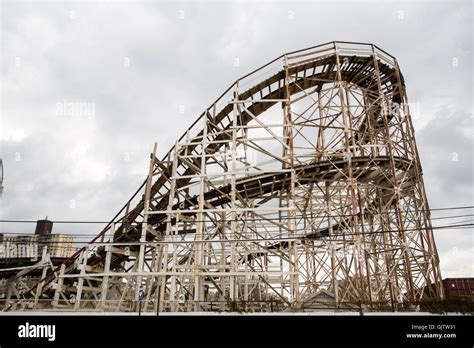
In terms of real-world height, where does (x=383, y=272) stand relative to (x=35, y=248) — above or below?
below

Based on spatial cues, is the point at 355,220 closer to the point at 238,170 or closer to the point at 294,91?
the point at 238,170

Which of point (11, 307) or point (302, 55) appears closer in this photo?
point (11, 307)

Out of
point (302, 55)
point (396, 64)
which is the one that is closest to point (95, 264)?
point (302, 55)

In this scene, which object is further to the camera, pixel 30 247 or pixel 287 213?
pixel 30 247

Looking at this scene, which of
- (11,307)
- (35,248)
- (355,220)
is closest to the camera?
(355,220)

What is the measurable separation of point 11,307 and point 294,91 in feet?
67.4

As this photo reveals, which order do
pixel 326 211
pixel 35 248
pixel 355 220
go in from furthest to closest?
pixel 35 248, pixel 326 211, pixel 355 220

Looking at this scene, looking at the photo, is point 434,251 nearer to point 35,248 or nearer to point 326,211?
point 326,211
